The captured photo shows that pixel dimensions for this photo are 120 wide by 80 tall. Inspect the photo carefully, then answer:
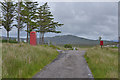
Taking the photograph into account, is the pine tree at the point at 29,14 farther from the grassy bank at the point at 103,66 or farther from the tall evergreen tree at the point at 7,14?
the grassy bank at the point at 103,66

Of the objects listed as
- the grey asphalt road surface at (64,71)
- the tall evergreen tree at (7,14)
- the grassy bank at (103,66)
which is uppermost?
the tall evergreen tree at (7,14)

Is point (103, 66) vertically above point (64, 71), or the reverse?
point (103, 66)

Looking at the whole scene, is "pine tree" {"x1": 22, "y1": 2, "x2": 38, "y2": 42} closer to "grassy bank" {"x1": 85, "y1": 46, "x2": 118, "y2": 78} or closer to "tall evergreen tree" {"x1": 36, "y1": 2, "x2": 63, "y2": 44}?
"tall evergreen tree" {"x1": 36, "y1": 2, "x2": 63, "y2": 44}

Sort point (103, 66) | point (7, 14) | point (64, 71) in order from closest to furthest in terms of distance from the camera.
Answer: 1. point (64, 71)
2. point (103, 66)
3. point (7, 14)

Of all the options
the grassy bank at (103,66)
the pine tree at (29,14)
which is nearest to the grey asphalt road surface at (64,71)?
the grassy bank at (103,66)

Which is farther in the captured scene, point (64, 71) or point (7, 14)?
point (7, 14)

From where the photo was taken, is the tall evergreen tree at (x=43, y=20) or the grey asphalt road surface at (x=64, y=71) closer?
the grey asphalt road surface at (x=64, y=71)

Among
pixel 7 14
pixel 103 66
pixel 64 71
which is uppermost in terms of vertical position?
pixel 7 14

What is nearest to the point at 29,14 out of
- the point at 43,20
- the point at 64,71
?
the point at 43,20

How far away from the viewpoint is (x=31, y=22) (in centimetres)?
4009

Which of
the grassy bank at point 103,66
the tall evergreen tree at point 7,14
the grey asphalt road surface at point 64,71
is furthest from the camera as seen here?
the tall evergreen tree at point 7,14

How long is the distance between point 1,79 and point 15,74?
670 millimetres

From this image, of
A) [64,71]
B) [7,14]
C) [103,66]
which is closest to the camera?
[64,71]

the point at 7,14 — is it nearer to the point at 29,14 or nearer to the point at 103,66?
the point at 29,14
